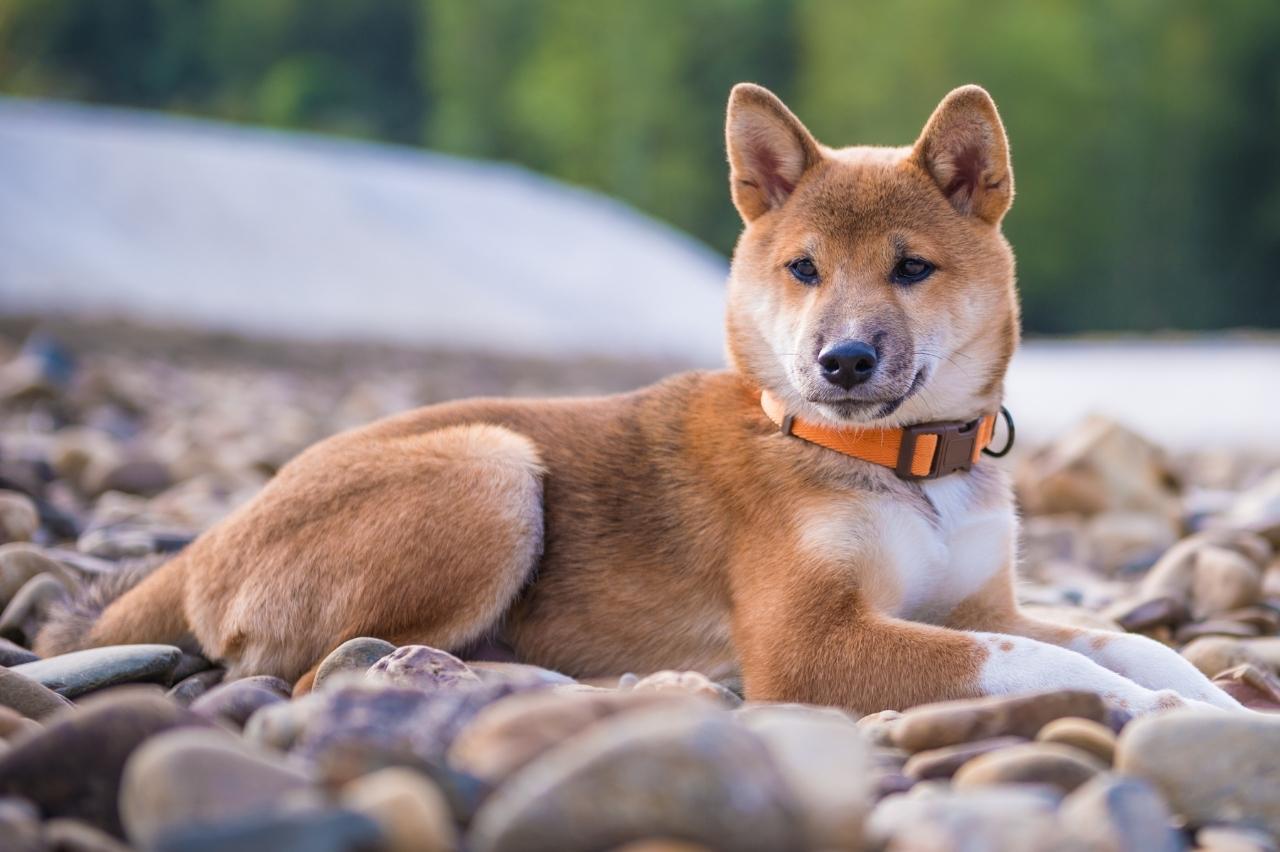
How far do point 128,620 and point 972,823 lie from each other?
8.04ft

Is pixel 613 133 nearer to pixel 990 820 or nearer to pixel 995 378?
pixel 995 378

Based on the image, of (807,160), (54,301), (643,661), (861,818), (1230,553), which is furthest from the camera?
(54,301)

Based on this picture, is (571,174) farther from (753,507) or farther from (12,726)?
(12,726)

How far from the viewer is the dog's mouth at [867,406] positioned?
3146 mm

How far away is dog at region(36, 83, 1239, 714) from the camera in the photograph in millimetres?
3098

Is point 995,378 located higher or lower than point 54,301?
higher

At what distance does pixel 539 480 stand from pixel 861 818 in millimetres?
1814

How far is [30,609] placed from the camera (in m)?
3.52

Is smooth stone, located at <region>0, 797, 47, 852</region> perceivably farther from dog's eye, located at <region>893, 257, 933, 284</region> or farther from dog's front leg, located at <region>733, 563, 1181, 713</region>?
dog's eye, located at <region>893, 257, 933, 284</region>

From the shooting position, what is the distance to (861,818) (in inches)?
67.1

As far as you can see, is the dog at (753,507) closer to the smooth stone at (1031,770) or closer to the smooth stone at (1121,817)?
the smooth stone at (1031,770)

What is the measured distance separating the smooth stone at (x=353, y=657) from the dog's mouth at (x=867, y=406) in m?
1.19

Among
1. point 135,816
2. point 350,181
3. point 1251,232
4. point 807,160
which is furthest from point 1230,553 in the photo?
point 1251,232

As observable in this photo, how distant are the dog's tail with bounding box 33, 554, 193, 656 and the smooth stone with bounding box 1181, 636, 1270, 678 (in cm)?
259
